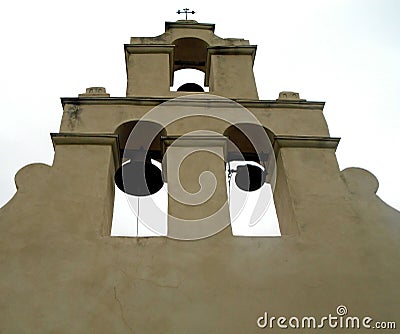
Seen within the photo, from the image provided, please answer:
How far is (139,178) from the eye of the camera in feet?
21.0

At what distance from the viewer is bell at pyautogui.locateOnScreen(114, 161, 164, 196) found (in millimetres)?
6332

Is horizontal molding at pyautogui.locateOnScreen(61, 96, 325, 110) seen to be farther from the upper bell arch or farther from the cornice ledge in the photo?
the cornice ledge

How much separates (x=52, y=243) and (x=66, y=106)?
202 cm

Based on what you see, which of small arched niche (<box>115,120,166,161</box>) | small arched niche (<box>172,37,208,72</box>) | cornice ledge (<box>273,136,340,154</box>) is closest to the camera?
cornice ledge (<box>273,136,340,154</box>)

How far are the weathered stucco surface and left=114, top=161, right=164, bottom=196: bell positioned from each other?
55 cm

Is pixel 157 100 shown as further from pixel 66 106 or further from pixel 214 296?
pixel 214 296

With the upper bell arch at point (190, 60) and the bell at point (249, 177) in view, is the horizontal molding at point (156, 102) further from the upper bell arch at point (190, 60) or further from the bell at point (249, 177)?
the bell at point (249, 177)

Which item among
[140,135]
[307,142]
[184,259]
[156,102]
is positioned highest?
[156,102]

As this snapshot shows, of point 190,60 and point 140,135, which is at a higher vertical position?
point 190,60

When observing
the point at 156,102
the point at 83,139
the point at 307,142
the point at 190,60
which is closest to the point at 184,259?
the point at 83,139

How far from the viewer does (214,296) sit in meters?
4.55

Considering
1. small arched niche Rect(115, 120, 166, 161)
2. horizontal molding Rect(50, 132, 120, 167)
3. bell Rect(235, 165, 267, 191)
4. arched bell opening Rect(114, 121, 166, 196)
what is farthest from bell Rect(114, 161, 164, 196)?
bell Rect(235, 165, 267, 191)

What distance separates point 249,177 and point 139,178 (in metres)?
1.31

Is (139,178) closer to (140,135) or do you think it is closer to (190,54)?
(140,135)
